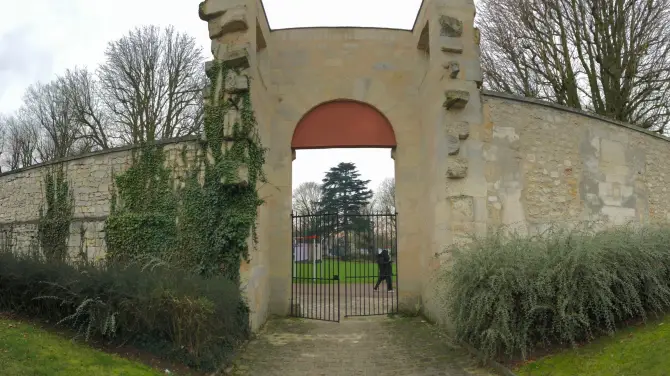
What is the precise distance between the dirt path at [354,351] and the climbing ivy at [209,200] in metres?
1.40

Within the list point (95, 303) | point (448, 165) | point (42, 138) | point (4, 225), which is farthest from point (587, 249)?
point (42, 138)

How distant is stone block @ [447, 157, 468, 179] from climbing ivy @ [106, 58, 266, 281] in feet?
10.5

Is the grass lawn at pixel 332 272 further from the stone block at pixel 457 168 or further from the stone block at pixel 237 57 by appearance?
the stone block at pixel 237 57

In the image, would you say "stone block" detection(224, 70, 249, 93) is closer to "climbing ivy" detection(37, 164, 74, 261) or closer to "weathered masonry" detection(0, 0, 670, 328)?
"weathered masonry" detection(0, 0, 670, 328)

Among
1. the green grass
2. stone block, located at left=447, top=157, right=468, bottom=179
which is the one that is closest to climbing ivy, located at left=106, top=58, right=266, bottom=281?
the green grass

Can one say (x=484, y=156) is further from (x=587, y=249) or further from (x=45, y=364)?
(x=45, y=364)

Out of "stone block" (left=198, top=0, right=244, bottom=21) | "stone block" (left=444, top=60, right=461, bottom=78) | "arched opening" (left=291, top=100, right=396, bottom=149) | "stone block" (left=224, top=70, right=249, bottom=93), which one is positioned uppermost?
"stone block" (left=198, top=0, right=244, bottom=21)

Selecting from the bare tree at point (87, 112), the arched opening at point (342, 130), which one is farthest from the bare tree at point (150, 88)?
the arched opening at point (342, 130)

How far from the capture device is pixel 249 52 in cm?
824

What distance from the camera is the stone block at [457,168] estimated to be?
811 cm

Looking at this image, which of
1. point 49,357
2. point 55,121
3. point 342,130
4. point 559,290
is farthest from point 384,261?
point 55,121

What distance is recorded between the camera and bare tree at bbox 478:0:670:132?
14.9 meters

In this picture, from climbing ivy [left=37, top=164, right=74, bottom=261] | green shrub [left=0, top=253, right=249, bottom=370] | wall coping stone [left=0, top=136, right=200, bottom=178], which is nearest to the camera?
green shrub [left=0, top=253, right=249, bottom=370]

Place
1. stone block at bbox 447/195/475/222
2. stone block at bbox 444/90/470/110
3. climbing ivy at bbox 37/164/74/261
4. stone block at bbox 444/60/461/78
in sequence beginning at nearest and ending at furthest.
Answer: stone block at bbox 447/195/475/222, stone block at bbox 444/90/470/110, stone block at bbox 444/60/461/78, climbing ivy at bbox 37/164/74/261
